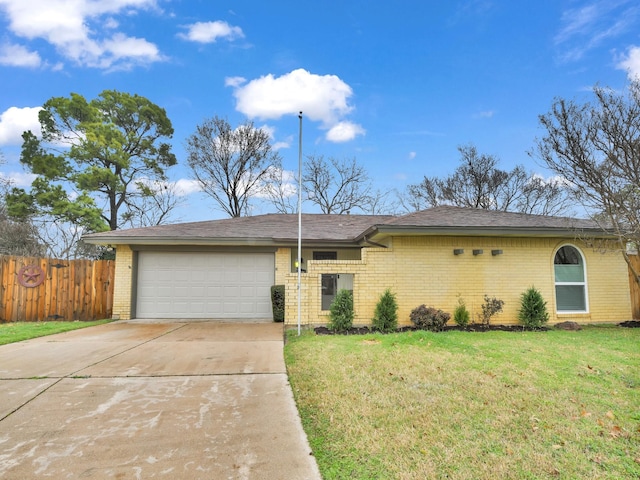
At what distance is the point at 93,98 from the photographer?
71.1ft

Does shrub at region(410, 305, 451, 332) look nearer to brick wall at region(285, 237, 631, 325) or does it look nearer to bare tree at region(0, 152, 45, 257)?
brick wall at region(285, 237, 631, 325)

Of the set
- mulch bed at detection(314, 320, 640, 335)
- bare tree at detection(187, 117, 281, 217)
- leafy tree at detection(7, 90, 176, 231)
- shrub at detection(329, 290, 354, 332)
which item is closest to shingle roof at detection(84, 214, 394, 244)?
shrub at detection(329, 290, 354, 332)

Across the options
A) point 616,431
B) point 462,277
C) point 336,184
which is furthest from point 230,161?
point 616,431

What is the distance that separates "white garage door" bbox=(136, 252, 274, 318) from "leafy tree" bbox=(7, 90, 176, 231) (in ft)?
36.2

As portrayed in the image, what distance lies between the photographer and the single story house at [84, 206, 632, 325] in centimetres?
928

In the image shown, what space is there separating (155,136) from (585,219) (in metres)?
23.6

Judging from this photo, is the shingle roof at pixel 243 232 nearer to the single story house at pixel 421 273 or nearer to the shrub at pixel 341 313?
the single story house at pixel 421 273

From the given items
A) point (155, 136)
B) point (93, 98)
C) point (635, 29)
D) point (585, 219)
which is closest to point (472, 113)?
point (635, 29)

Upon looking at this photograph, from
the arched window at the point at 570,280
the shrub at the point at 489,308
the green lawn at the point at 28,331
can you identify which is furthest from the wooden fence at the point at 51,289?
the arched window at the point at 570,280

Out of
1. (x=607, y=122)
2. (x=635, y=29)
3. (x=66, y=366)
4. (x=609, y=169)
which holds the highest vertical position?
(x=635, y=29)

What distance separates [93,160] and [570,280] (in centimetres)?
2356

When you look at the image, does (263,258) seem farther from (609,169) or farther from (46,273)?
(609,169)

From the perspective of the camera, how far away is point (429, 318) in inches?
336

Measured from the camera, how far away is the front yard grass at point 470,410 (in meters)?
2.49
